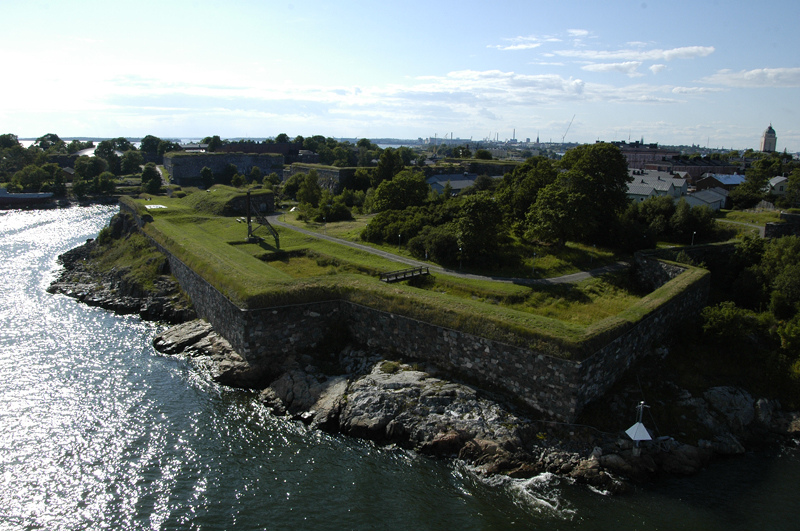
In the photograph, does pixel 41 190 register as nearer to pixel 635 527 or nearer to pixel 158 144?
pixel 158 144

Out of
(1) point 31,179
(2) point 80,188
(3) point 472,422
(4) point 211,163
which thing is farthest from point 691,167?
(1) point 31,179

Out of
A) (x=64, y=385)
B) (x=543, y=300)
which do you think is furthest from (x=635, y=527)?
(x=64, y=385)

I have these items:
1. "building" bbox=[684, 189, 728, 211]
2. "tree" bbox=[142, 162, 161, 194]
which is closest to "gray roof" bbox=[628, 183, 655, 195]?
"building" bbox=[684, 189, 728, 211]

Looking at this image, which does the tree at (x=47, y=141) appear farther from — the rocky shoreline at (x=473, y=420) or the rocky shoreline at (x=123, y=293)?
the rocky shoreline at (x=473, y=420)

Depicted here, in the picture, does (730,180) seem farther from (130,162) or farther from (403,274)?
(130,162)

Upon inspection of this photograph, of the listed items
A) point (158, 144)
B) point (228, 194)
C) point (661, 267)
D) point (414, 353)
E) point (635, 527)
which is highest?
point (158, 144)

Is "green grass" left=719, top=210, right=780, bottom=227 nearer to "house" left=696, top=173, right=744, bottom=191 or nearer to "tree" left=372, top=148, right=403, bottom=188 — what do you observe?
"house" left=696, top=173, right=744, bottom=191
